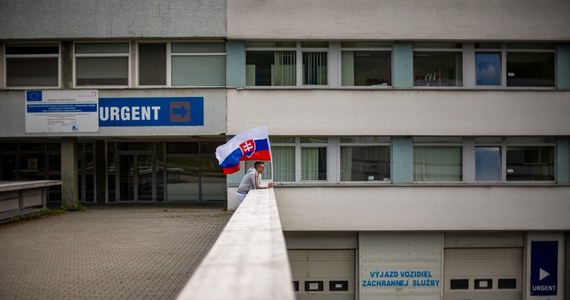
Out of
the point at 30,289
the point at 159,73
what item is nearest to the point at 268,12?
the point at 159,73

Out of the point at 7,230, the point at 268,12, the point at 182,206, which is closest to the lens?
the point at 7,230

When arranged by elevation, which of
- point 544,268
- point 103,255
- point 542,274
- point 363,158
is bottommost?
point 542,274

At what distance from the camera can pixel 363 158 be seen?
19.4 metres

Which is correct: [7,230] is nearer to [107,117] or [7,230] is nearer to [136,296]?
[107,117]

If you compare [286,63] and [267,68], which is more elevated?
[286,63]

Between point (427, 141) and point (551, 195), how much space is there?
14.8ft

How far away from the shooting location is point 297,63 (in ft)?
62.9

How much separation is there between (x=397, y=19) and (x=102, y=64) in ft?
32.5

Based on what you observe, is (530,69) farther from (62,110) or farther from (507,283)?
(62,110)

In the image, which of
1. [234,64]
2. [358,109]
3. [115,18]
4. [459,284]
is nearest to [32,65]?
[115,18]

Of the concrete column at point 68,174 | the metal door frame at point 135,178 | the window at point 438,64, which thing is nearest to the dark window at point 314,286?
the window at point 438,64

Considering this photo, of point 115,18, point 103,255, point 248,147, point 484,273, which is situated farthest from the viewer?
point 484,273

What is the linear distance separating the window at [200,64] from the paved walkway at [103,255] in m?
4.69

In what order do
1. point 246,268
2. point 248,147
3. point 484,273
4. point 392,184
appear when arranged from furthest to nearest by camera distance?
point 484,273, point 392,184, point 248,147, point 246,268
